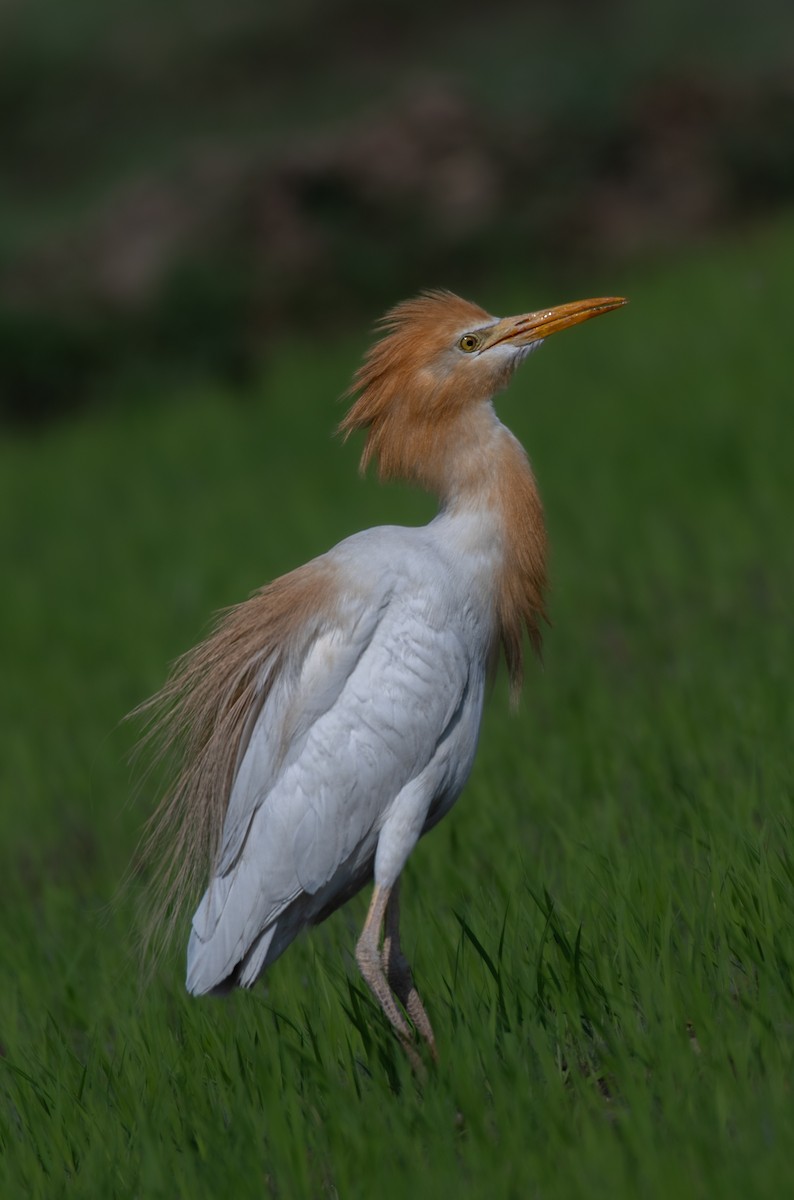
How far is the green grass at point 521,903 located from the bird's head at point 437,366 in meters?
1.18

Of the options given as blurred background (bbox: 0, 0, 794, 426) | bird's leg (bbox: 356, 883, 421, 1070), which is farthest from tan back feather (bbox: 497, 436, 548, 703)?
blurred background (bbox: 0, 0, 794, 426)

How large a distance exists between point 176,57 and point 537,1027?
32431 mm

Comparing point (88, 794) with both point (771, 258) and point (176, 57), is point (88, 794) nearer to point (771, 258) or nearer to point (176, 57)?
point (771, 258)

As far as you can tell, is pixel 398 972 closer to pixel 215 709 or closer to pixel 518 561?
pixel 215 709

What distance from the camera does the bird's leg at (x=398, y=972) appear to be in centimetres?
346

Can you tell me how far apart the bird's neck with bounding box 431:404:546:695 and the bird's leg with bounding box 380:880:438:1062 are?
2.41 ft

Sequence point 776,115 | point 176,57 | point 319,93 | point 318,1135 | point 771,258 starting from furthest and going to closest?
1. point 176,57
2. point 319,93
3. point 776,115
4. point 771,258
5. point 318,1135

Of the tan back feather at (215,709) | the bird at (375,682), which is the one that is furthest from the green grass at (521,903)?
the tan back feather at (215,709)

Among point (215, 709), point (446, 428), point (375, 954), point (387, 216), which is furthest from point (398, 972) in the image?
point (387, 216)

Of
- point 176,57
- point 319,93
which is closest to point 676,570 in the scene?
point 319,93

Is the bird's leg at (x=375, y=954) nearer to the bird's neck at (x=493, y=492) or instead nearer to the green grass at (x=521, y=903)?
the green grass at (x=521, y=903)

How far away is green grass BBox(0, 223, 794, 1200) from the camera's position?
9.07 feet

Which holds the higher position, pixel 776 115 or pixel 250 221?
pixel 250 221

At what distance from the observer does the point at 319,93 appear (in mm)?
29734
